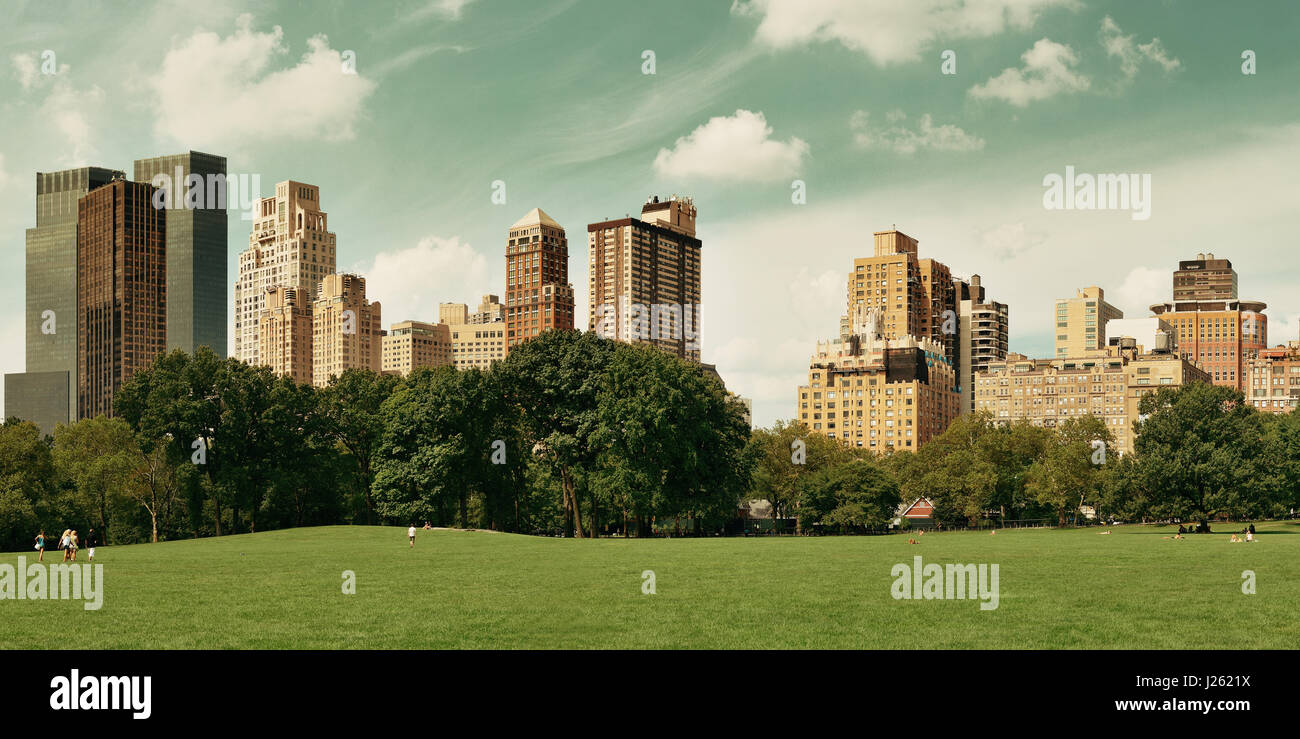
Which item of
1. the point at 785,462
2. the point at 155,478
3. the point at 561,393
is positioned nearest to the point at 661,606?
the point at 561,393

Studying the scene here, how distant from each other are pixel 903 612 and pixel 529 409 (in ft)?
218

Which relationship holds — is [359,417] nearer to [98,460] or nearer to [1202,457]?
[98,460]

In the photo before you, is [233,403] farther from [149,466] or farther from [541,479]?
[541,479]

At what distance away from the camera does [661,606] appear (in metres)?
31.9

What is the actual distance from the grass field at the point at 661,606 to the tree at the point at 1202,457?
132 feet

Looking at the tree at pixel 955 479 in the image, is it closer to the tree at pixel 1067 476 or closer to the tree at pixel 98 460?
the tree at pixel 1067 476

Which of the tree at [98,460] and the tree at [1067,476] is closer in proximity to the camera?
the tree at [98,460]

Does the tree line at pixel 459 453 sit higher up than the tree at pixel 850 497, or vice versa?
the tree line at pixel 459 453

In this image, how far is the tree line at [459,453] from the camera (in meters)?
88.4
